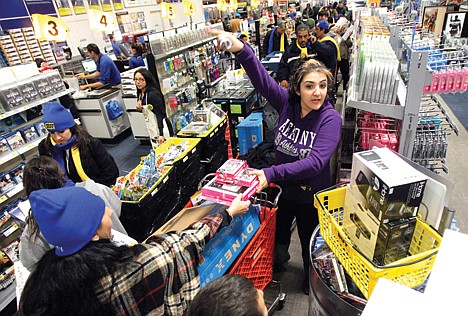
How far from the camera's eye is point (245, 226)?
7.04ft

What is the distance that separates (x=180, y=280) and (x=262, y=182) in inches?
32.5

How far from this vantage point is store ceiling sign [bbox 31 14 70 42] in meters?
5.60

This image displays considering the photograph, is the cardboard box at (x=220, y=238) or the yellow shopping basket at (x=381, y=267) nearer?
the yellow shopping basket at (x=381, y=267)

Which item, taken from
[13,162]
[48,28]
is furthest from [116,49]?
[13,162]

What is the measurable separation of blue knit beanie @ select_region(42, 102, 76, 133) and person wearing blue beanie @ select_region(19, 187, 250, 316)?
163 cm

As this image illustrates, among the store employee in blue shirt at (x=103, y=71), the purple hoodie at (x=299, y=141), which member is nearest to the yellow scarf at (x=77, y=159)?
the purple hoodie at (x=299, y=141)

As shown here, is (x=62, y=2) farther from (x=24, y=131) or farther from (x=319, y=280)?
(x=319, y=280)

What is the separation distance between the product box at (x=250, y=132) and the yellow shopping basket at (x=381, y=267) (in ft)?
9.92

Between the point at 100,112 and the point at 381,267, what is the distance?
20.8 ft

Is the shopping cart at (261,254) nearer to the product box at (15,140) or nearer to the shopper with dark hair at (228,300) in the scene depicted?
the shopper with dark hair at (228,300)

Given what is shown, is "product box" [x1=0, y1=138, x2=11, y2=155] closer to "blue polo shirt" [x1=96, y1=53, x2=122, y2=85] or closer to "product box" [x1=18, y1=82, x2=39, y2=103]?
"product box" [x1=18, y1=82, x2=39, y2=103]

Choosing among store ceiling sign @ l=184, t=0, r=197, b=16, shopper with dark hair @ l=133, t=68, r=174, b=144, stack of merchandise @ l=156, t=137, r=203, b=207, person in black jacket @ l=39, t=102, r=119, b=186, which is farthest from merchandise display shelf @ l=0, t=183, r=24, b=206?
store ceiling sign @ l=184, t=0, r=197, b=16

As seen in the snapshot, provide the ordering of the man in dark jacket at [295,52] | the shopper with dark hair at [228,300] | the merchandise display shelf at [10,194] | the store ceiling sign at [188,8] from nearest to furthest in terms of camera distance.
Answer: the shopper with dark hair at [228,300], the merchandise display shelf at [10,194], the man in dark jacket at [295,52], the store ceiling sign at [188,8]

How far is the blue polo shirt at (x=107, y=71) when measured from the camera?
7035mm
